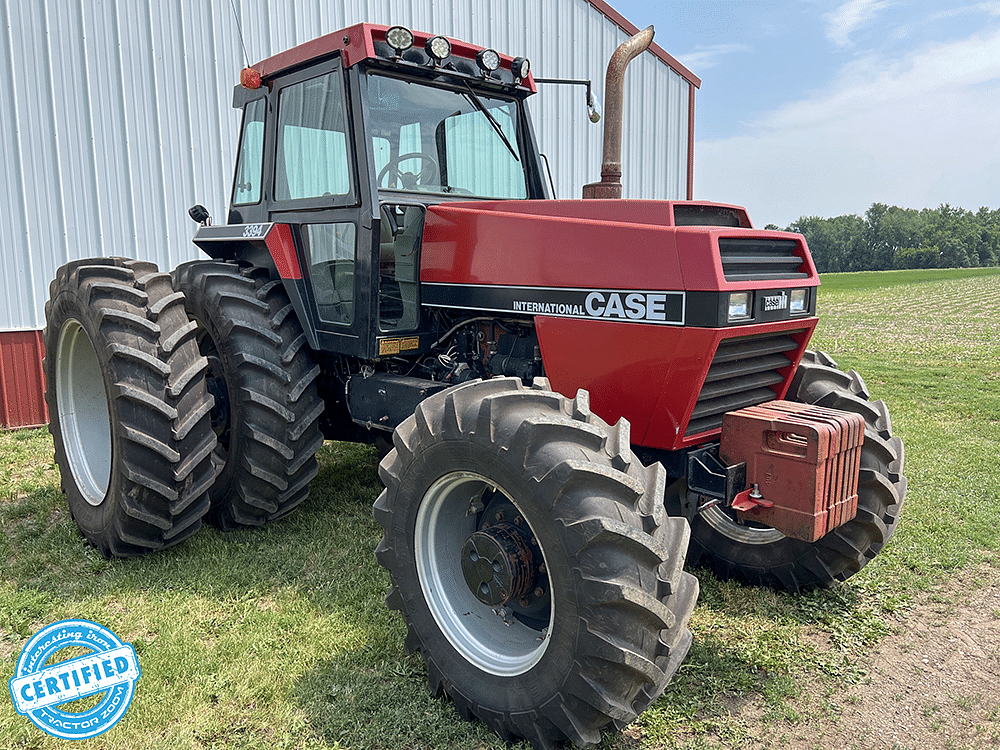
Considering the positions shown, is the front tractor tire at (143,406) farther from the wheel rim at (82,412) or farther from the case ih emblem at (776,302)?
the case ih emblem at (776,302)

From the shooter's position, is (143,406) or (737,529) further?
(737,529)

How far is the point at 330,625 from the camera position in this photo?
11.8 ft

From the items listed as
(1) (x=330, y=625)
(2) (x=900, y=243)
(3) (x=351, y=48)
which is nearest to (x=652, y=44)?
(3) (x=351, y=48)

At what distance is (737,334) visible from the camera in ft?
10.2

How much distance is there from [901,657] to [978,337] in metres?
14.1

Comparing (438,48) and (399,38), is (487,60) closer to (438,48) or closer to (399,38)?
(438,48)

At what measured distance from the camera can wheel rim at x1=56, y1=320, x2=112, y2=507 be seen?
4.68 meters

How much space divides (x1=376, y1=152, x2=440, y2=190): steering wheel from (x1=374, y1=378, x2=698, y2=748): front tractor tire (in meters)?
1.69

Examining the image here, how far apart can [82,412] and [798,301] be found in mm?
4276

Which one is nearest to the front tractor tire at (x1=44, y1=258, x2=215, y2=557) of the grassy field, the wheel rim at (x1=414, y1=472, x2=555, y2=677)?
the grassy field

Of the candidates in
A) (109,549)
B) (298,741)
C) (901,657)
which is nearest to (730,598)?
(901,657)

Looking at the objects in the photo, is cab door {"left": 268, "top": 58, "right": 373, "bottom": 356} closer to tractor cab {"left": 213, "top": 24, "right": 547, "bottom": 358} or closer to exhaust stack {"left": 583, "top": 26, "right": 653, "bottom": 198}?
tractor cab {"left": 213, "top": 24, "right": 547, "bottom": 358}

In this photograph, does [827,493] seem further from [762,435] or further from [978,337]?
[978,337]

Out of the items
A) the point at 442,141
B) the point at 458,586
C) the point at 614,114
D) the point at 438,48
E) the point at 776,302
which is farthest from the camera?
the point at 442,141
